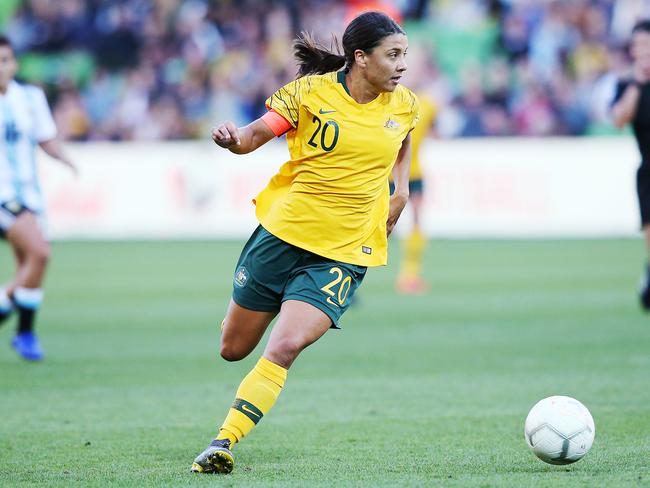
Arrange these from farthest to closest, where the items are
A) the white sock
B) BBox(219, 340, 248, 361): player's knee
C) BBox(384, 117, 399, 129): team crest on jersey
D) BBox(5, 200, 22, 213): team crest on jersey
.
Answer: the white sock
BBox(5, 200, 22, 213): team crest on jersey
BBox(219, 340, 248, 361): player's knee
BBox(384, 117, 399, 129): team crest on jersey

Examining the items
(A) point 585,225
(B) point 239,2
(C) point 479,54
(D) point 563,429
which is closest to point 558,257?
(A) point 585,225

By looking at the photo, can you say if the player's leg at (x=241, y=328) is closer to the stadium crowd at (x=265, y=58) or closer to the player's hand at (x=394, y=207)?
the player's hand at (x=394, y=207)

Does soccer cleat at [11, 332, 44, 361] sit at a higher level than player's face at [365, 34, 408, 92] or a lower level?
lower

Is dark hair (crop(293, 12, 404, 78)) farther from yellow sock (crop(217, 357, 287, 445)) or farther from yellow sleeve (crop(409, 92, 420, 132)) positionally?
yellow sock (crop(217, 357, 287, 445))

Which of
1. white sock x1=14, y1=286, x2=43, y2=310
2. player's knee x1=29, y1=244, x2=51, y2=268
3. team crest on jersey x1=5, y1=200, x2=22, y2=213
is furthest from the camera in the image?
white sock x1=14, y1=286, x2=43, y2=310

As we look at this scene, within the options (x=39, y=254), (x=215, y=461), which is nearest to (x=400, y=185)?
(x=215, y=461)

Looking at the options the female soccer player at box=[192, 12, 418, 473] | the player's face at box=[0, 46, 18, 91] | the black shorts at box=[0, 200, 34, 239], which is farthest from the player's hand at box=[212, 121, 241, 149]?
the player's face at box=[0, 46, 18, 91]

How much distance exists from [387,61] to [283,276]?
45.9 inches

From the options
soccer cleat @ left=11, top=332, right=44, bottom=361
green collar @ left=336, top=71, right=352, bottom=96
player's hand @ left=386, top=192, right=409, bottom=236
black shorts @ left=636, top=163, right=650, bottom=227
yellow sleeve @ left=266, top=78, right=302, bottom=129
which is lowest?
soccer cleat @ left=11, top=332, right=44, bottom=361

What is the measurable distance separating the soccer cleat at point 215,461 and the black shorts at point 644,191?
721 cm

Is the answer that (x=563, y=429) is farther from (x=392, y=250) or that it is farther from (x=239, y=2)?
(x=239, y=2)

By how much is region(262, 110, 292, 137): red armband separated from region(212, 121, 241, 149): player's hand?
30 cm

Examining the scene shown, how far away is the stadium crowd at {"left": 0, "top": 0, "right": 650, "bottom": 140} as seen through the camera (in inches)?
922

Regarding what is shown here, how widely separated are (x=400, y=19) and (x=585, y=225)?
7.48 metres
